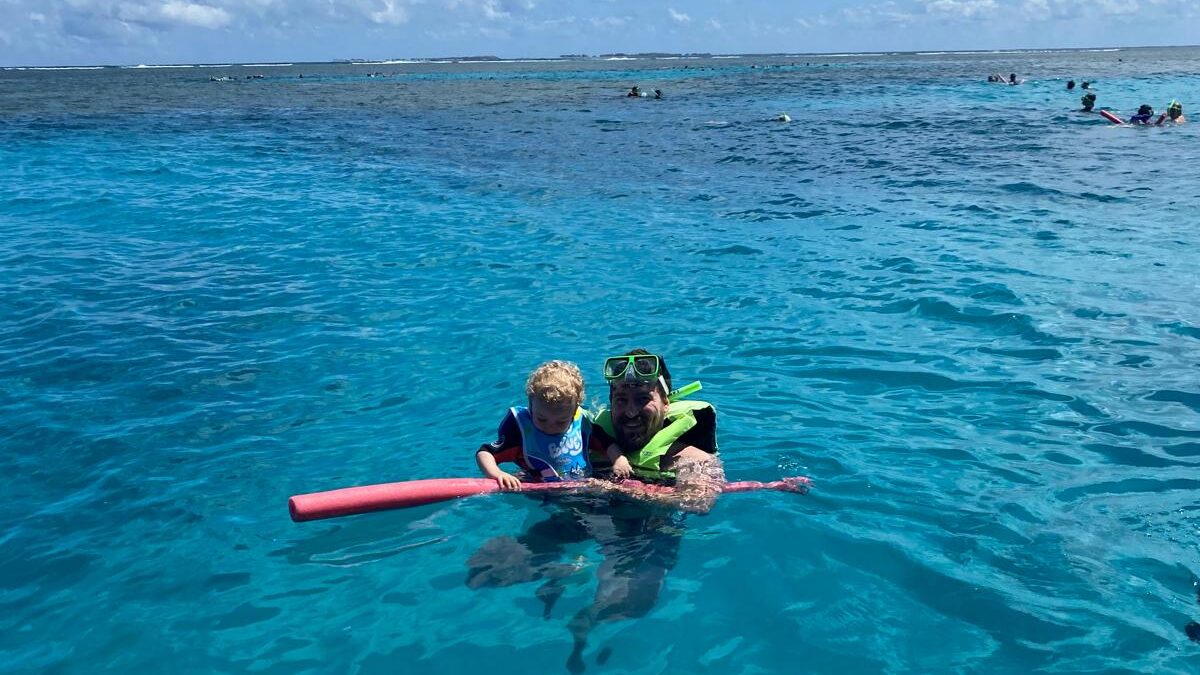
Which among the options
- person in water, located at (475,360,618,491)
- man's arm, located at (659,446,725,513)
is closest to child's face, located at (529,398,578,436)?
person in water, located at (475,360,618,491)

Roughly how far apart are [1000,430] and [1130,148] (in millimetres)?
20249

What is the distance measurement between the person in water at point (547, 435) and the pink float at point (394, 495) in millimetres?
150

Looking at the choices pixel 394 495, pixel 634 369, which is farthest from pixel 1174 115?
pixel 394 495

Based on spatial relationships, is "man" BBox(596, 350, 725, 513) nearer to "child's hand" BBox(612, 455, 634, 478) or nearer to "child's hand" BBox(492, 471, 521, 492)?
"child's hand" BBox(612, 455, 634, 478)

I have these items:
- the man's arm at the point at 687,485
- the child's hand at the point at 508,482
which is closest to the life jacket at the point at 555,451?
the man's arm at the point at 687,485

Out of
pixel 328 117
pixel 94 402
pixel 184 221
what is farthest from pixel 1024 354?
pixel 328 117

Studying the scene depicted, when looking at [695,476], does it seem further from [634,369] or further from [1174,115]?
[1174,115]

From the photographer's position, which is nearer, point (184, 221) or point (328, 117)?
point (184, 221)

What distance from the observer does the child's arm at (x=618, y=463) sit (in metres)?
5.98

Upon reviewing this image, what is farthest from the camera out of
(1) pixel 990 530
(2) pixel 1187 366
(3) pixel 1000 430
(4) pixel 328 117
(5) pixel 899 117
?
(4) pixel 328 117

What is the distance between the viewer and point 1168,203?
53.2ft

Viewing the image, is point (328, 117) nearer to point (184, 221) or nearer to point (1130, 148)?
point (184, 221)

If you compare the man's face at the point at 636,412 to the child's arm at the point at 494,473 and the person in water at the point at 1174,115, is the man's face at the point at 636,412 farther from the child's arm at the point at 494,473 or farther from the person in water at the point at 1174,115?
the person in water at the point at 1174,115

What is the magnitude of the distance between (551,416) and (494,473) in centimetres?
53
